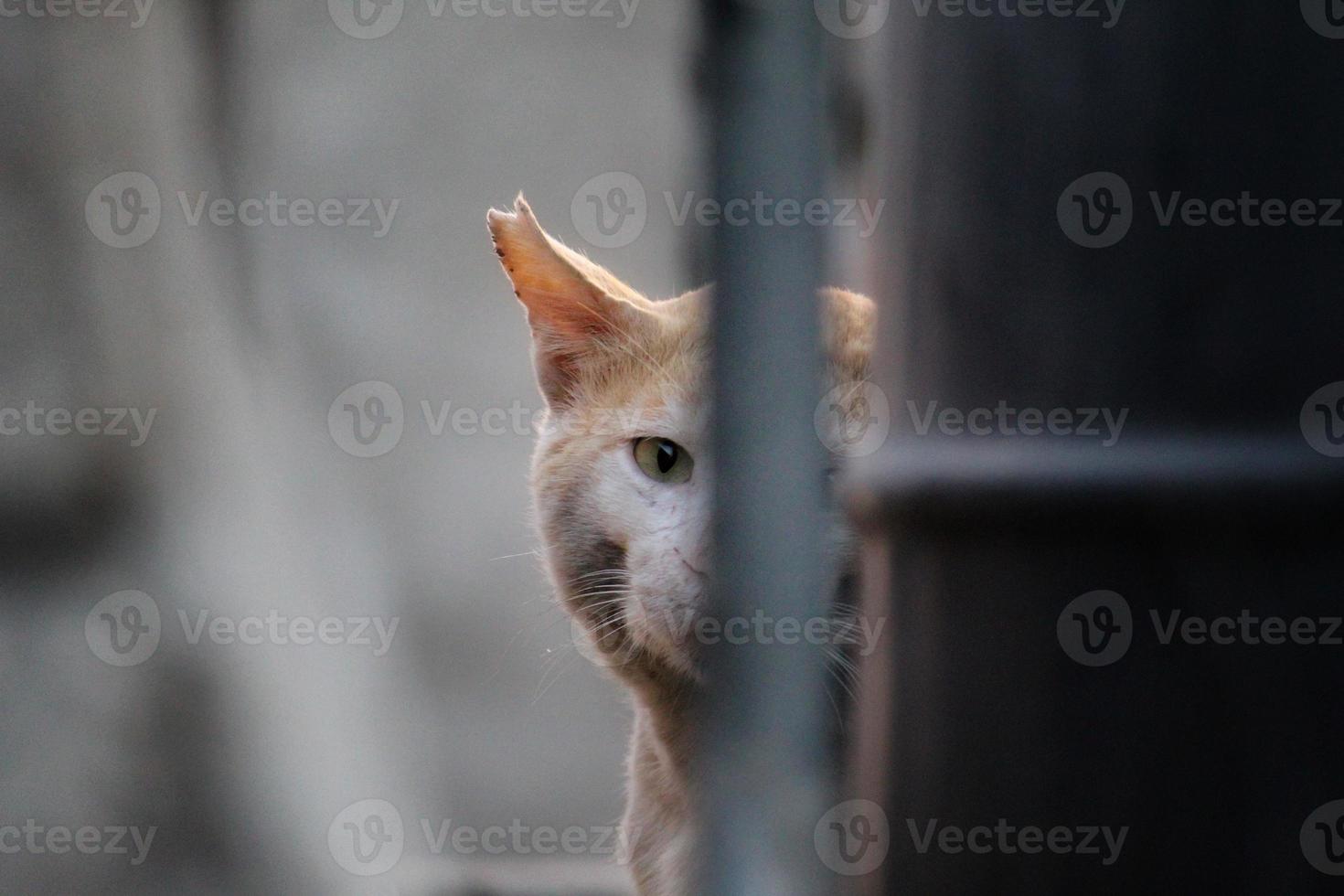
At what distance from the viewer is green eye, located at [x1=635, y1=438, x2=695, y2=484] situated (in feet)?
2.53

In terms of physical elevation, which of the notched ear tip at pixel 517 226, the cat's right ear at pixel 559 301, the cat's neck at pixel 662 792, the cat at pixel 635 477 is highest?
the notched ear tip at pixel 517 226

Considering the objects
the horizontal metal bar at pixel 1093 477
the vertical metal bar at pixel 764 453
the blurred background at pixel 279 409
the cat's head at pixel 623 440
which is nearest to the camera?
the vertical metal bar at pixel 764 453

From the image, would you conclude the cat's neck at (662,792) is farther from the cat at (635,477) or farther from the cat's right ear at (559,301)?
the cat's right ear at (559,301)

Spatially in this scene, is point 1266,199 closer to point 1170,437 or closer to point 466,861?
point 1170,437

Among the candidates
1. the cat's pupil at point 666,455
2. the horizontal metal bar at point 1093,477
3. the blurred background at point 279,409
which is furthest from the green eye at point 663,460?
the blurred background at point 279,409

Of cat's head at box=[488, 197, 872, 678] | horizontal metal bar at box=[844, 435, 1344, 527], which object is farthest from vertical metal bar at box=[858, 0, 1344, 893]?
cat's head at box=[488, 197, 872, 678]

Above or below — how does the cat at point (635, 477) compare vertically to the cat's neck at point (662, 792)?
above

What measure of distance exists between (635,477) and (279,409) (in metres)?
0.55

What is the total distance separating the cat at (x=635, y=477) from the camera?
0.75 meters

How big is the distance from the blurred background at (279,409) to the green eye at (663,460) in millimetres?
347

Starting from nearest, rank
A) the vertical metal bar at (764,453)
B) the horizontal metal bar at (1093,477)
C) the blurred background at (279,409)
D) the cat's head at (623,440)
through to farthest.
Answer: the vertical metal bar at (764,453) < the horizontal metal bar at (1093,477) < the cat's head at (623,440) < the blurred background at (279,409)

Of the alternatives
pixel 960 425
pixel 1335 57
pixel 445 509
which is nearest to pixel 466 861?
pixel 445 509

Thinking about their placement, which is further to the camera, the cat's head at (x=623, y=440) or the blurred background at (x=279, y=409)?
the blurred background at (x=279, y=409)

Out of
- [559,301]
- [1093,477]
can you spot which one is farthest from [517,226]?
[1093,477]
